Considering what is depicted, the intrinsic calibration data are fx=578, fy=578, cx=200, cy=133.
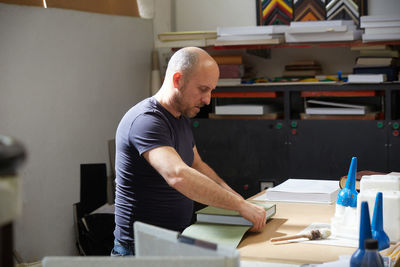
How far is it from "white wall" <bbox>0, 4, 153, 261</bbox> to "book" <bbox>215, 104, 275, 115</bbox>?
0.76 meters

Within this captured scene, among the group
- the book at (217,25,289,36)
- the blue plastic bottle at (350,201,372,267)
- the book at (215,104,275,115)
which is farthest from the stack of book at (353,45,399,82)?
the blue plastic bottle at (350,201,372,267)

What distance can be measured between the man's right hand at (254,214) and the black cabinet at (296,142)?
6.86 feet

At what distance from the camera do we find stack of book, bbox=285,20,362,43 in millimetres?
3945

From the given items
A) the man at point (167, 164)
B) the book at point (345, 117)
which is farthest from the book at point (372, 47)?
the man at point (167, 164)

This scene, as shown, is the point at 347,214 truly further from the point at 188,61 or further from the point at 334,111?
the point at 334,111

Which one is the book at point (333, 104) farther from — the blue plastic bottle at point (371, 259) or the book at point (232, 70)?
the blue plastic bottle at point (371, 259)

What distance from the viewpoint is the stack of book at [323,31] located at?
3.95 metres

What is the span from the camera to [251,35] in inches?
163

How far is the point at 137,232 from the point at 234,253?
0.29 metres

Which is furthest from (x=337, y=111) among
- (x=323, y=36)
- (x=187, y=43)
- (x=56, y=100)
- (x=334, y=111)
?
(x=56, y=100)

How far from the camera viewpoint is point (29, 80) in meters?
3.57

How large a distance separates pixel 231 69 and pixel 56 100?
1.32m

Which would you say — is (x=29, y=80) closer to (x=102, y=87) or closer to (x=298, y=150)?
(x=102, y=87)

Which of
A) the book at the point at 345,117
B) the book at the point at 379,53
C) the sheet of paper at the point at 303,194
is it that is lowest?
the sheet of paper at the point at 303,194
